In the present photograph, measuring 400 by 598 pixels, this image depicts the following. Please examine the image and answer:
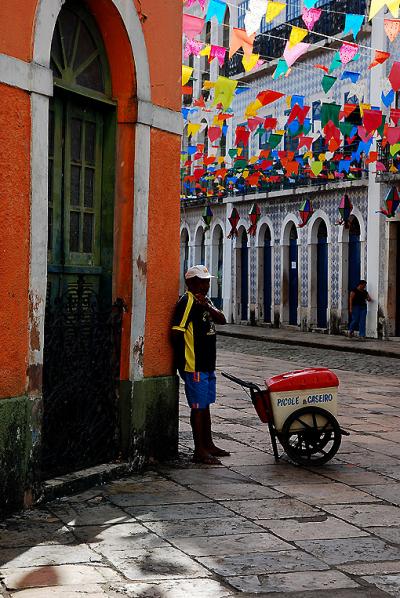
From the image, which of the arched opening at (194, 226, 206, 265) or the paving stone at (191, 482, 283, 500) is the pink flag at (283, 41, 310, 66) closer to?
the paving stone at (191, 482, 283, 500)

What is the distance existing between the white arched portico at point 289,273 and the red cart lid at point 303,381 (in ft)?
78.0

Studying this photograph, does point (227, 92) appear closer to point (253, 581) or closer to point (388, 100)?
point (388, 100)

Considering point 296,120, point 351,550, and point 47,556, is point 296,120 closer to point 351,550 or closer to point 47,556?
point 351,550

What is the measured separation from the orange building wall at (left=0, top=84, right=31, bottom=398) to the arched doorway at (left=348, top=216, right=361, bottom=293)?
74.6 ft

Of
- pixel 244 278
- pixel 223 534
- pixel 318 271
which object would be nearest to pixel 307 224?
pixel 318 271

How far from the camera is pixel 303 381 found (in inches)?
336

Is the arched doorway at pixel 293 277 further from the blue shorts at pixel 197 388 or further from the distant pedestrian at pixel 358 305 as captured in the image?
the blue shorts at pixel 197 388

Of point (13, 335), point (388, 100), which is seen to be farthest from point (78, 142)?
point (388, 100)

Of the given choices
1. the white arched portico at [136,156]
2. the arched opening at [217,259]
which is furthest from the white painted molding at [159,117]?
the arched opening at [217,259]

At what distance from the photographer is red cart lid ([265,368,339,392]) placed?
27.9ft

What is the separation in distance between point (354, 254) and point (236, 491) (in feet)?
73.3

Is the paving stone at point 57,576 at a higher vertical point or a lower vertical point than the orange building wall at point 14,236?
lower

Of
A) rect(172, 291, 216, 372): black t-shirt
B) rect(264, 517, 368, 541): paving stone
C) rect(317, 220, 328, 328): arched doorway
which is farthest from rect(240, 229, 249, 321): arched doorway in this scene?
rect(264, 517, 368, 541): paving stone

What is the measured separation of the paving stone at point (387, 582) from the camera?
17.1 feet
